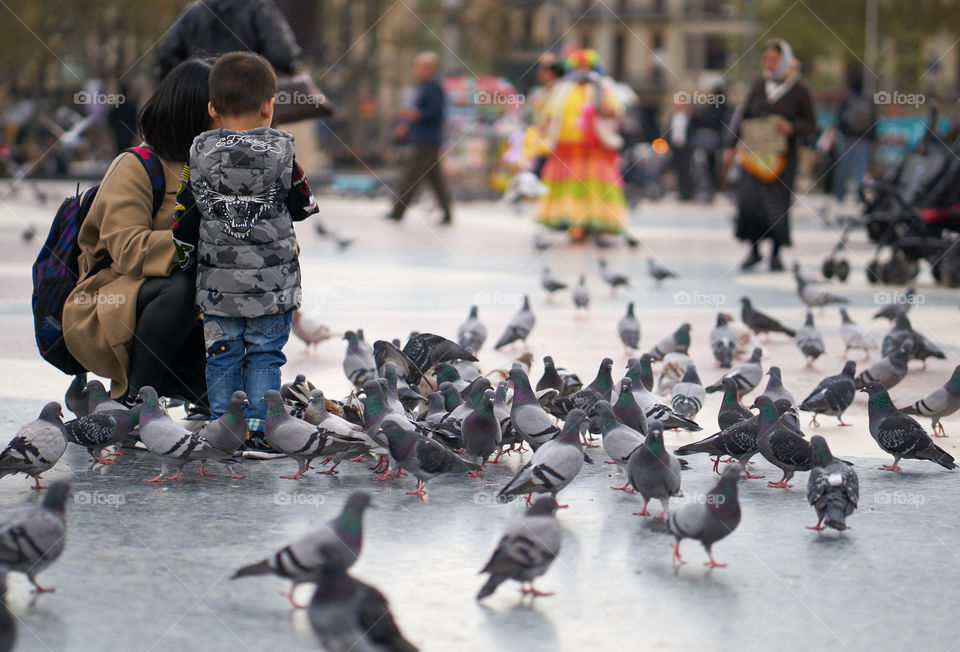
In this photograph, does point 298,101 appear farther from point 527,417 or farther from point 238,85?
point 527,417

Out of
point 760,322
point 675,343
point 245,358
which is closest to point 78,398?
point 245,358

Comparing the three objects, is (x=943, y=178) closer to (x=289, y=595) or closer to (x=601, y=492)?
(x=601, y=492)

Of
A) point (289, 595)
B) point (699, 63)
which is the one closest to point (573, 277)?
point (289, 595)

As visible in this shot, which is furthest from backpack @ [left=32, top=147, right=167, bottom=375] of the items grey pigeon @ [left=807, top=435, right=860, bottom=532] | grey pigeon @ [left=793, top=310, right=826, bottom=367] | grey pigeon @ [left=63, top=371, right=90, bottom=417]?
grey pigeon @ [left=793, top=310, right=826, bottom=367]

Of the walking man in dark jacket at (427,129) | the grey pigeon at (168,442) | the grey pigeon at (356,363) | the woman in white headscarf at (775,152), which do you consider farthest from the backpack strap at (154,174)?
the walking man in dark jacket at (427,129)

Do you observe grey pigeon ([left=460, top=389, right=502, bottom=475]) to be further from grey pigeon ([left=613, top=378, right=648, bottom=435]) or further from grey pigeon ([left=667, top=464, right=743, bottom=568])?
grey pigeon ([left=667, top=464, right=743, bottom=568])

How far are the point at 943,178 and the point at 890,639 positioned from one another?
29.4 ft

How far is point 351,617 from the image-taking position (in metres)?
2.95

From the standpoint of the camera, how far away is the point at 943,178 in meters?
11.4

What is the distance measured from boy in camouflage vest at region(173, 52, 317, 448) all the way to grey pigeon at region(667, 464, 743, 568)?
1868 mm

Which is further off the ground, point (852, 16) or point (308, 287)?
point (852, 16)

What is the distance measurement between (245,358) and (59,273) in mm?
880

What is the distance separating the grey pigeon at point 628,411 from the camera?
512cm

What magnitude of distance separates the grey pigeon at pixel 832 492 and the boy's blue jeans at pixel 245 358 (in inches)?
80.0
